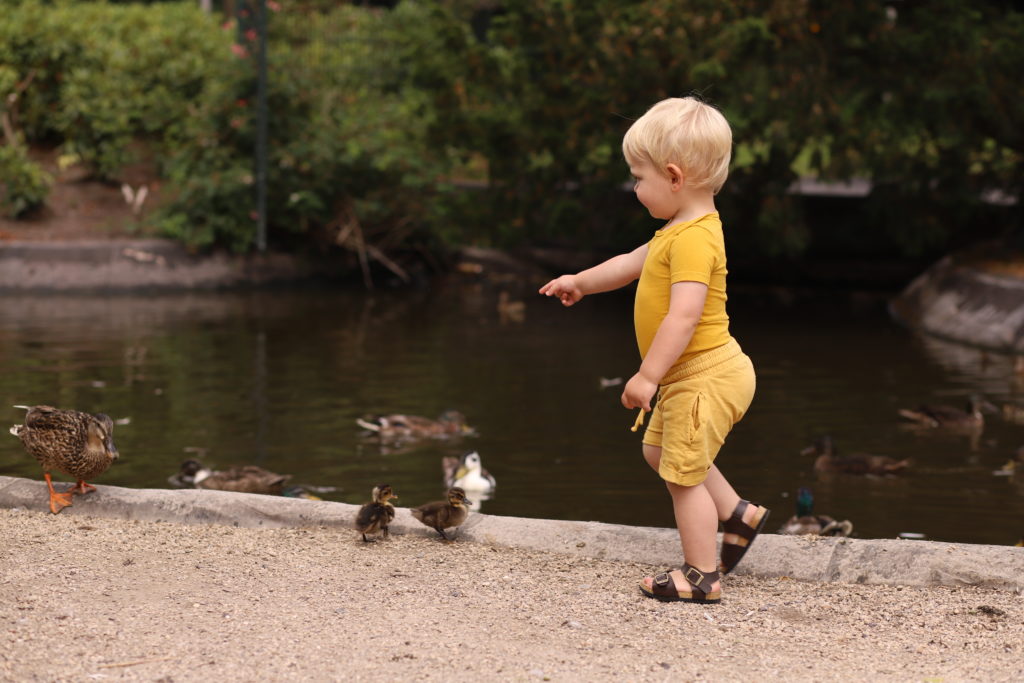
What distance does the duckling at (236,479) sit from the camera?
9.20 metres

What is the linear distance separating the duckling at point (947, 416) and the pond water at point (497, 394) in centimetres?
17

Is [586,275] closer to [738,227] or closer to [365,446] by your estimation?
[365,446]

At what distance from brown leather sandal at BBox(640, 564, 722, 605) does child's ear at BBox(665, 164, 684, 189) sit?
1.53 meters

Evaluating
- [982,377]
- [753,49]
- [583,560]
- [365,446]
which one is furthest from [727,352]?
[753,49]

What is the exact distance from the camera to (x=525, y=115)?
1880 centimetres

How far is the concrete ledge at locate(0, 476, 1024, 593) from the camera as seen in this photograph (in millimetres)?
5949

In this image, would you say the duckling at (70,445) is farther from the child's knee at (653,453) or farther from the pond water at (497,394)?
the child's knee at (653,453)

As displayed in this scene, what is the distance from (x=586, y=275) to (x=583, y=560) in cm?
127

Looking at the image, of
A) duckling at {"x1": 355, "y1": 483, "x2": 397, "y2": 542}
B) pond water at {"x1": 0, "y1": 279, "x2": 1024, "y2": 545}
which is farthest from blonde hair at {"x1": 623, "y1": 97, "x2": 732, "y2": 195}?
pond water at {"x1": 0, "y1": 279, "x2": 1024, "y2": 545}

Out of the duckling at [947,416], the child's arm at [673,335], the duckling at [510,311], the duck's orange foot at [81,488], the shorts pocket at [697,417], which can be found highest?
the child's arm at [673,335]

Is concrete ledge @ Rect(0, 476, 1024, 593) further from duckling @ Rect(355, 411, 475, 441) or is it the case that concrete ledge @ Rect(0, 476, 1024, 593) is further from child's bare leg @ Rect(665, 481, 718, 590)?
duckling @ Rect(355, 411, 475, 441)

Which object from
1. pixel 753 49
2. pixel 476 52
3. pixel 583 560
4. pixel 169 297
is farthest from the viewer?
pixel 169 297

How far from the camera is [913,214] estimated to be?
19234 mm

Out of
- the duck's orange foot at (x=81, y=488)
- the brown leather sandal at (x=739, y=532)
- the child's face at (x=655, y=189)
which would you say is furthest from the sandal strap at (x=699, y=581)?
the duck's orange foot at (x=81, y=488)
